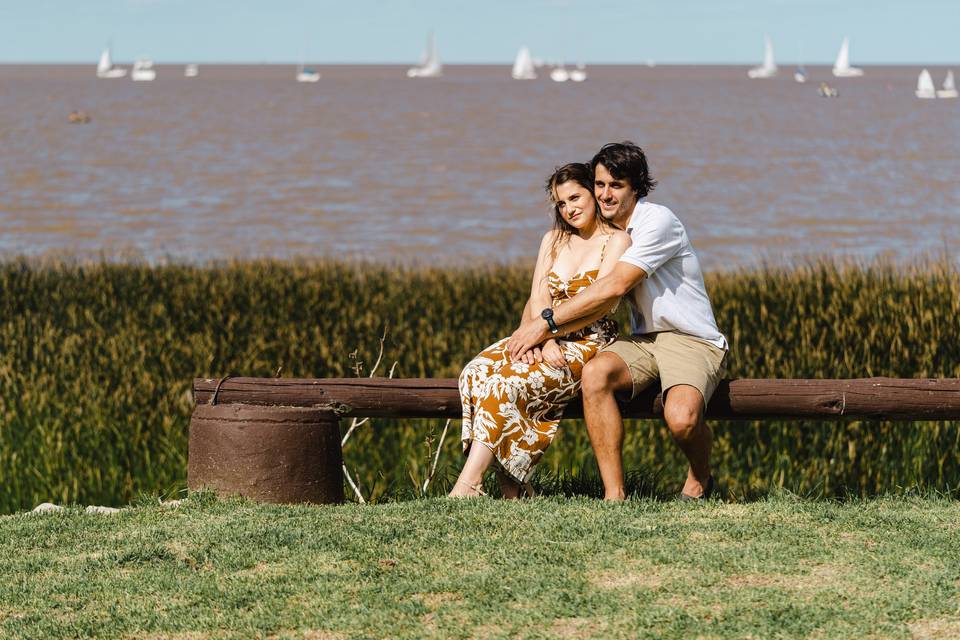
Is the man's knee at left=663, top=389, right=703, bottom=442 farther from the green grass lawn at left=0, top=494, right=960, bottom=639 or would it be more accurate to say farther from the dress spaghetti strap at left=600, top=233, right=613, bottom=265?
the dress spaghetti strap at left=600, top=233, right=613, bottom=265

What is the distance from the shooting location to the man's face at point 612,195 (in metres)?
6.42

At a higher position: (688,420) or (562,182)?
(562,182)

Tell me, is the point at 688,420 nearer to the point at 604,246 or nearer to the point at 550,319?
the point at 550,319

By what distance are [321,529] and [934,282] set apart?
679 centimetres

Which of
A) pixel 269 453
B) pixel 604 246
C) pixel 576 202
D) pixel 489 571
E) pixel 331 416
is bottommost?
pixel 489 571

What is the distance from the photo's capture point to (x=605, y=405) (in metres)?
6.24

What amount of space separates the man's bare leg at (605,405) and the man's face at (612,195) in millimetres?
743

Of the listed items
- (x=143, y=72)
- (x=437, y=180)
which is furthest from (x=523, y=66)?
(x=437, y=180)

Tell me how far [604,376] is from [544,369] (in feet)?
1.00

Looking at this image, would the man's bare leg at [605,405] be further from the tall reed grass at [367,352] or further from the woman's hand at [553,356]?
the tall reed grass at [367,352]

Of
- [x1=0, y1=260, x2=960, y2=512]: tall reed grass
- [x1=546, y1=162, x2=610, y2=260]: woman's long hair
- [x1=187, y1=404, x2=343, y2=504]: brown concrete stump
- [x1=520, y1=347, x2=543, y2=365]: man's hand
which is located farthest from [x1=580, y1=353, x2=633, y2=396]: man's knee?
[x1=0, y1=260, x2=960, y2=512]: tall reed grass

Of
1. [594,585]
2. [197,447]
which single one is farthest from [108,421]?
[594,585]

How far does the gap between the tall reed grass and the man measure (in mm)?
1729

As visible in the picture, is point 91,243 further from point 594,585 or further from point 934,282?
point 594,585
